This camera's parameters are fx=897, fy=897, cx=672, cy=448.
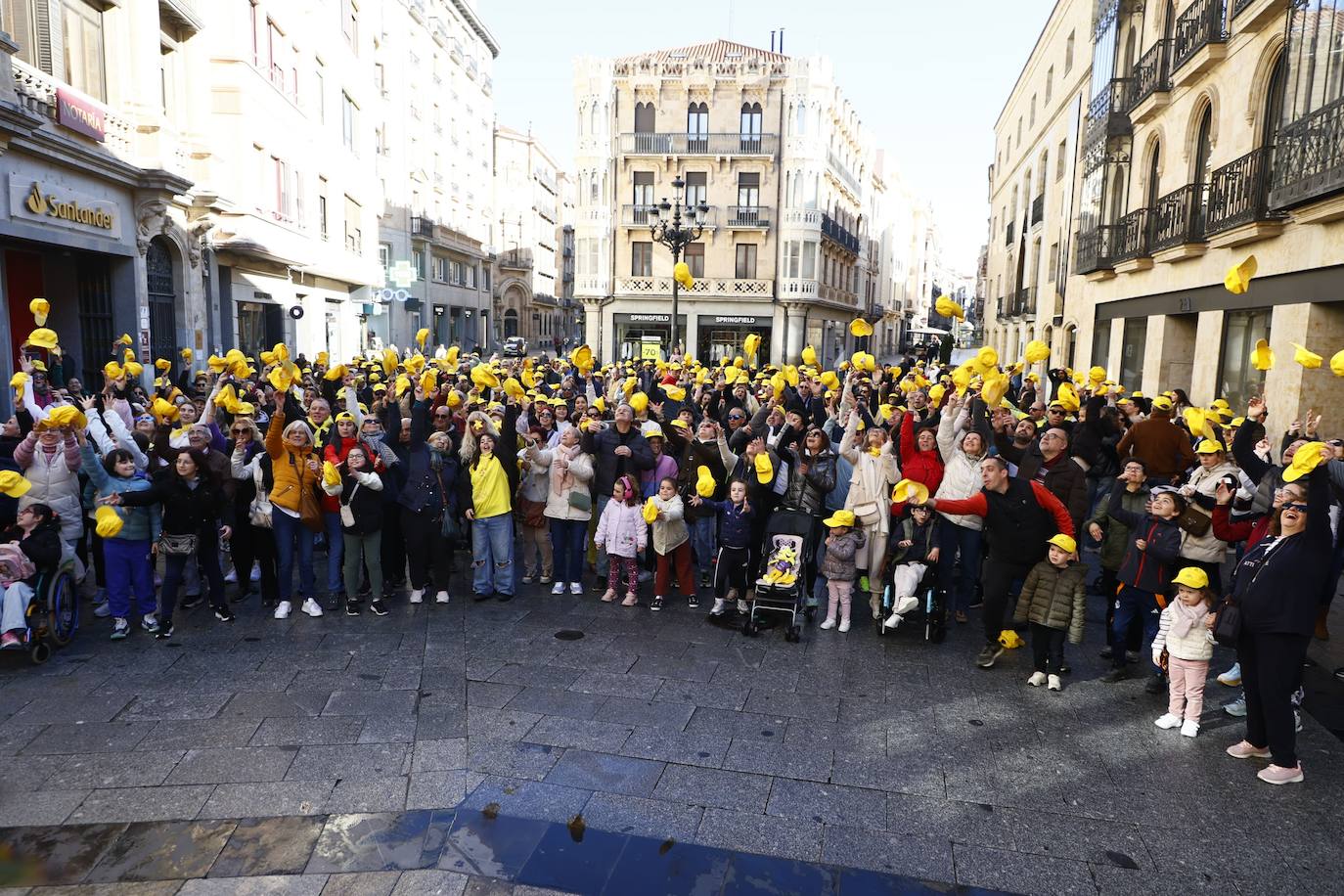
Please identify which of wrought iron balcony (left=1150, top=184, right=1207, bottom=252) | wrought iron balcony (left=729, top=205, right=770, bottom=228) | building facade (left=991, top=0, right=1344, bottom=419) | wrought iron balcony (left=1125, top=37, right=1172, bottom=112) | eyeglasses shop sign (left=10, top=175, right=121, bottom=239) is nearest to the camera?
building facade (left=991, top=0, right=1344, bottom=419)

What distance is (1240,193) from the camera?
12.8 meters

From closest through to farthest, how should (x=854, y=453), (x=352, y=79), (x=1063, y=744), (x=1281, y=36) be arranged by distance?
(x=1063, y=744) → (x=854, y=453) → (x=1281, y=36) → (x=352, y=79)

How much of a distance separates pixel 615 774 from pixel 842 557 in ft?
9.76

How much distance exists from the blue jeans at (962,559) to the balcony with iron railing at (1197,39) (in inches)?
440

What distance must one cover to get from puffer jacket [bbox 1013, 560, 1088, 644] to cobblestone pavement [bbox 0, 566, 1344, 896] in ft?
1.64

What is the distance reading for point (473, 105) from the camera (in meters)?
51.0

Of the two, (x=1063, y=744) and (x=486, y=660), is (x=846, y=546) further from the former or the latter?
(x=486, y=660)

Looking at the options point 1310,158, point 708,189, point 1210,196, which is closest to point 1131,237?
point 1210,196

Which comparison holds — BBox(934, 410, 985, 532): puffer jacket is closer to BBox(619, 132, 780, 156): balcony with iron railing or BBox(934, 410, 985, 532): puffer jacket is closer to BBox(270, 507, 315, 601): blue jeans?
BBox(270, 507, 315, 601): blue jeans

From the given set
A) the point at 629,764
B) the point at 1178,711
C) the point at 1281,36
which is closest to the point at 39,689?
the point at 629,764

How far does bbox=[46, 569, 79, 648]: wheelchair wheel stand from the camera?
6.50 meters

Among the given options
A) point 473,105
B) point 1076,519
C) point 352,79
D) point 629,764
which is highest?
point 473,105

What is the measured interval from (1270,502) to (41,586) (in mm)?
8796

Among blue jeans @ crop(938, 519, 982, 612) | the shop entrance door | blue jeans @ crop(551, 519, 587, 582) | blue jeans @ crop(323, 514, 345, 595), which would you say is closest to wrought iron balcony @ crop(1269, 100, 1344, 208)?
blue jeans @ crop(938, 519, 982, 612)
